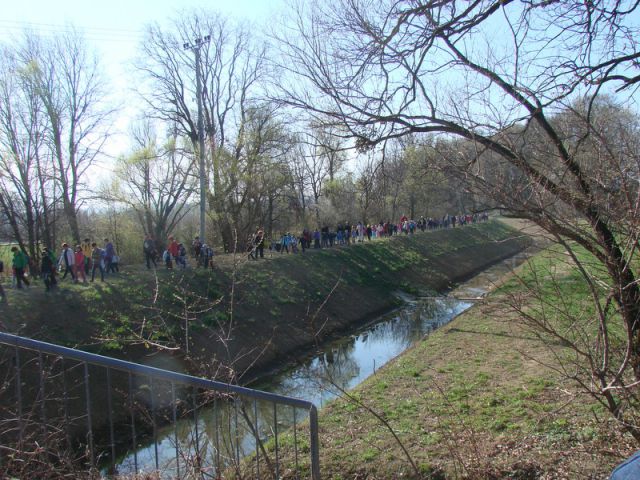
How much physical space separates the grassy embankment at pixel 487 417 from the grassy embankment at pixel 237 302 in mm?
1814

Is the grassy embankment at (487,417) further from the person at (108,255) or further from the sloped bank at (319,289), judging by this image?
the person at (108,255)

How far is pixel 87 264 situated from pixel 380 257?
722 inches

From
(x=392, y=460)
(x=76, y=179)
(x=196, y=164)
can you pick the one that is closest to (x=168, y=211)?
(x=196, y=164)

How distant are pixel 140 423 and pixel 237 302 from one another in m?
3.84

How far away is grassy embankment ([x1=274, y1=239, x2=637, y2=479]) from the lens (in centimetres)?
517

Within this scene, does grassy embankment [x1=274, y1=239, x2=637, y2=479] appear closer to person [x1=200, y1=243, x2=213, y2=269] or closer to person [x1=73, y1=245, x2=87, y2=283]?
person [x1=200, y1=243, x2=213, y2=269]

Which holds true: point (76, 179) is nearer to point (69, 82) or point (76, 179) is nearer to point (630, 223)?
point (69, 82)

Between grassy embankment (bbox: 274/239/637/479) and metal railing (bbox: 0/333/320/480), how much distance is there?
0.95 meters

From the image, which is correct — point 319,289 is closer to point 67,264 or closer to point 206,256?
point 206,256

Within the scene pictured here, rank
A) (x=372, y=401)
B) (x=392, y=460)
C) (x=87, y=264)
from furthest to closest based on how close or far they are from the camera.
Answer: (x=87, y=264) < (x=372, y=401) < (x=392, y=460)

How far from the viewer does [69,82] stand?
962 inches

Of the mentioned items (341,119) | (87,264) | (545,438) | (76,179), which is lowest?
(545,438)

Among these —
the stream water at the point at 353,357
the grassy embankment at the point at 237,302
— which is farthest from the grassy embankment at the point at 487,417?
the grassy embankment at the point at 237,302

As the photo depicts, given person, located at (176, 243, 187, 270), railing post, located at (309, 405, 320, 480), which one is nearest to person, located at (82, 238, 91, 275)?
person, located at (176, 243, 187, 270)
